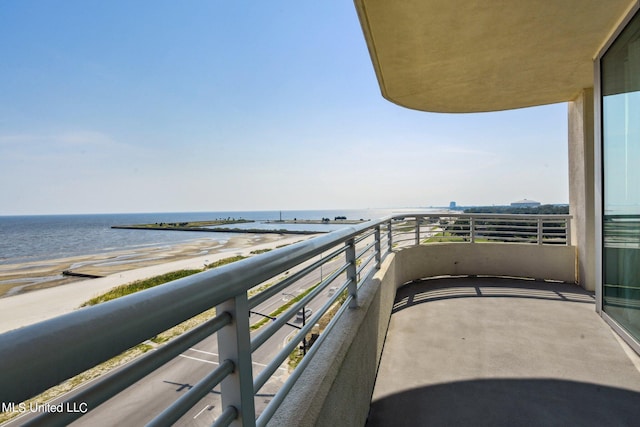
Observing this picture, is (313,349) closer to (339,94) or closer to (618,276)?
(618,276)

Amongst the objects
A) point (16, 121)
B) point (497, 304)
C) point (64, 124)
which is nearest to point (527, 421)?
point (497, 304)

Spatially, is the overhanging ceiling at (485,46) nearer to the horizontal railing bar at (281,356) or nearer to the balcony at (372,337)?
the balcony at (372,337)

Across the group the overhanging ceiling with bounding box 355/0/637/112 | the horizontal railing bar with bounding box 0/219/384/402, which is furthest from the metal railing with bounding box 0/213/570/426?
the overhanging ceiling with bounding box 355/0/637/112

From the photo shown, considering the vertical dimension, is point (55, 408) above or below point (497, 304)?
above

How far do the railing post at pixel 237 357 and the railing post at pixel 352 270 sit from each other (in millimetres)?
1326

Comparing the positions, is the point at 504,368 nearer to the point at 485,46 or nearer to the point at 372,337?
the point at 372,337

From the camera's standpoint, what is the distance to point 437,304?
4.35 meters

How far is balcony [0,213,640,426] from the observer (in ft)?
1.56

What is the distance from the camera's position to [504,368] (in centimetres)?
271

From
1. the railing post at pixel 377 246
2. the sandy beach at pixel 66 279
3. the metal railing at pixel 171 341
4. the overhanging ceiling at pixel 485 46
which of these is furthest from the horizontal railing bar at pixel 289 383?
the sandy beach at pixel 66 279

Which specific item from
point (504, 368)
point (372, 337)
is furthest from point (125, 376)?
point (504, 368)

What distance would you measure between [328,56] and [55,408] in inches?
348

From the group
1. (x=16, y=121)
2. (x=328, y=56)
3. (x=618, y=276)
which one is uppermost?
(x=16, y=121)

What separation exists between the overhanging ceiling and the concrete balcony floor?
3.05 meters
